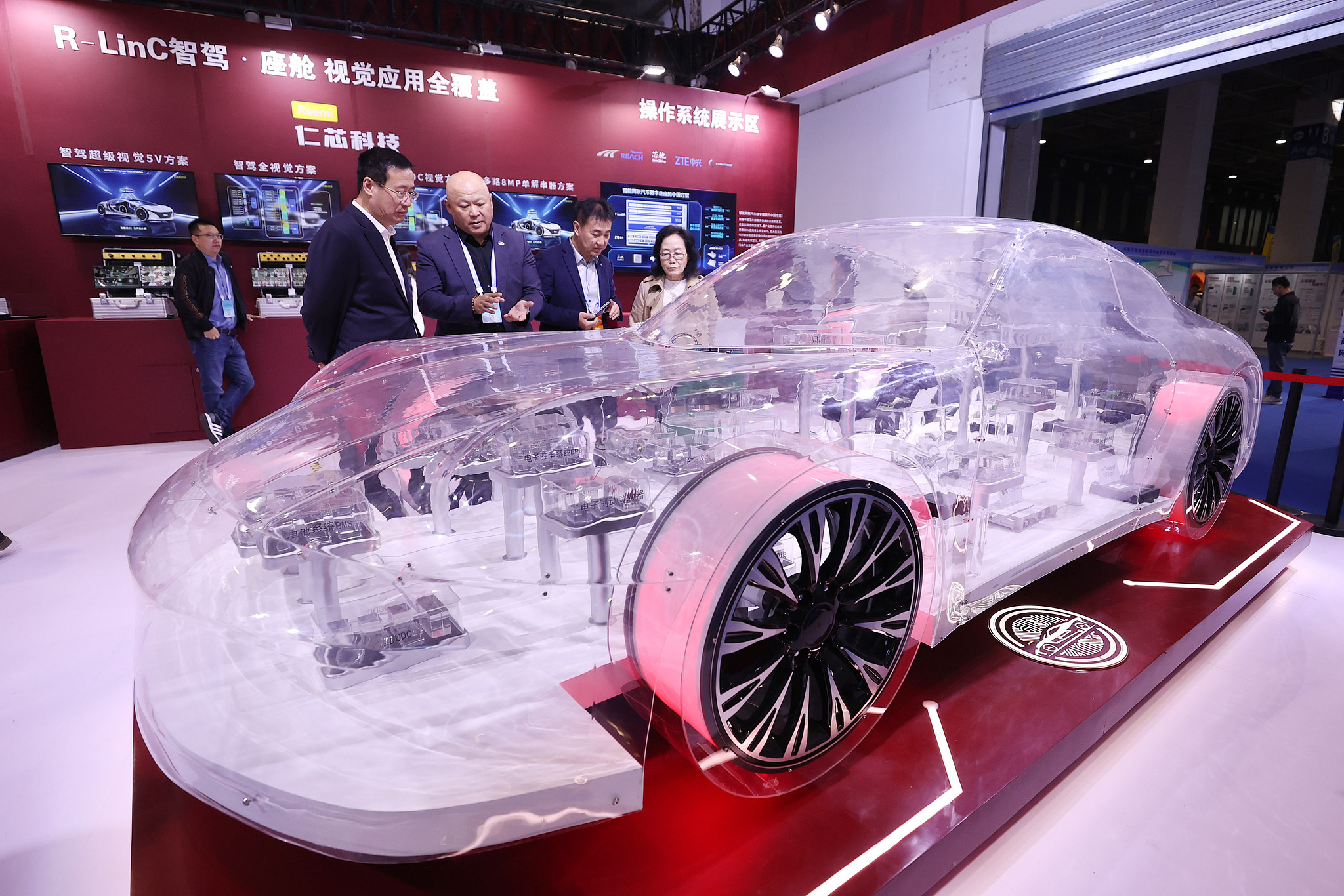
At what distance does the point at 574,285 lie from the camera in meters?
3.93

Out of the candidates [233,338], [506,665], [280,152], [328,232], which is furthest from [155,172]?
[506,665]

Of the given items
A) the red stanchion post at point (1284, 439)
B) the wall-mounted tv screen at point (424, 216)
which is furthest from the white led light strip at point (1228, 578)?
the wall-mounted tv screen at point (424, 216)

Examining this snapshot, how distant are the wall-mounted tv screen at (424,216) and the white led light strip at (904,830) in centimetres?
604

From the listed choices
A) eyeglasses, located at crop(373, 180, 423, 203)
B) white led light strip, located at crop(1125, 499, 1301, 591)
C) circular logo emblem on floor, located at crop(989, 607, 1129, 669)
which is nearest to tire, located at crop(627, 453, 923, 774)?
circular logo emblem on floor, located at crop(989, 607, 1129, 669)

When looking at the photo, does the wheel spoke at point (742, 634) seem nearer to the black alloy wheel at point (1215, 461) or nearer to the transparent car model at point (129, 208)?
the black alloy wheel at point (1215, 461)

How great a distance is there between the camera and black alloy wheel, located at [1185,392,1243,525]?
2.56 m

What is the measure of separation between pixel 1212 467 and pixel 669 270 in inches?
104

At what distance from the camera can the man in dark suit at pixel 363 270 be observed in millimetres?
2652

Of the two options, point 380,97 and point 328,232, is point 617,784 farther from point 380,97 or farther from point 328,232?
Answer: point 380,97

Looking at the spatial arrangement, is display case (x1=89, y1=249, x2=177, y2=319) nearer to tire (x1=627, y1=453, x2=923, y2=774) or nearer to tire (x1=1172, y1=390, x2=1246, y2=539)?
tire (x1=627, y1=453, x2=923, y2=774)

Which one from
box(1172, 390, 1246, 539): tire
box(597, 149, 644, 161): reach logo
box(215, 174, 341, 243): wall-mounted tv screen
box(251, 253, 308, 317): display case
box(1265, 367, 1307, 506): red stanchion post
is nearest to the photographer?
box(1172, 390, 1246, 539): tire

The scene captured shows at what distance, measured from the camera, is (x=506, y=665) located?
4.94 feet

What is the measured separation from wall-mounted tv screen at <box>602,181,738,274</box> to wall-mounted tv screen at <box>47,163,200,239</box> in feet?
12.1

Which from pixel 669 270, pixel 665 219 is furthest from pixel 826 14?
Answer: pixel 669 270
